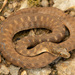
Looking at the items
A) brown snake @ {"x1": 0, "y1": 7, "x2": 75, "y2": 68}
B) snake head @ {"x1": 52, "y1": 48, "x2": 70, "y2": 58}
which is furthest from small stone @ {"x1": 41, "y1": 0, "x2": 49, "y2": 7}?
snake head @ {"x1": 52, "y1": 48, "x2": 70, "y2": 58}

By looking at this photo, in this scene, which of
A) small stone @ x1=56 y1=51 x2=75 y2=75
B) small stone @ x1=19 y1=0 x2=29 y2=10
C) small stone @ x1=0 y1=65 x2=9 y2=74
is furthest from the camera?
small stone @ x1=19 y1=0 x2=29 y2=10

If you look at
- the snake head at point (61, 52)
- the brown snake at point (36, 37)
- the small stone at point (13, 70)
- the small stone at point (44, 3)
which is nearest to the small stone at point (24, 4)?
the brown snake at point (36, 37)

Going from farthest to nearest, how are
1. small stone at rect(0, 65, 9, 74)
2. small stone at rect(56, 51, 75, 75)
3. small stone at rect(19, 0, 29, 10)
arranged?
small stone at rect(19, 0, 29, 10) < small stone at rect(56, 51, 75, 75) < small stone at rect(0, 65, 9, 74)

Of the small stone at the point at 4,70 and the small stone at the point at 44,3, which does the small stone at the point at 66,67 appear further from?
the small stone at the point at 44,3

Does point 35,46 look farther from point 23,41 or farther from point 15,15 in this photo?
point 15,15

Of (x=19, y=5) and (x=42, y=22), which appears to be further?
(x=19, y=5)

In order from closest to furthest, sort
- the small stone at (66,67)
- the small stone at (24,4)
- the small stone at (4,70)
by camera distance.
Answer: the small stone at (4,70) → the small stone at (66,67) → the small stone at (24,4)

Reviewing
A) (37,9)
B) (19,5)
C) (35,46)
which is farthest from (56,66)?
(19,5)

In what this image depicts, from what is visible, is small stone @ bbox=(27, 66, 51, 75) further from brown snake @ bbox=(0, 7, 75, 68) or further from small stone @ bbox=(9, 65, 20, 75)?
small stone @ bbox=(9, 65, 20, 75)
